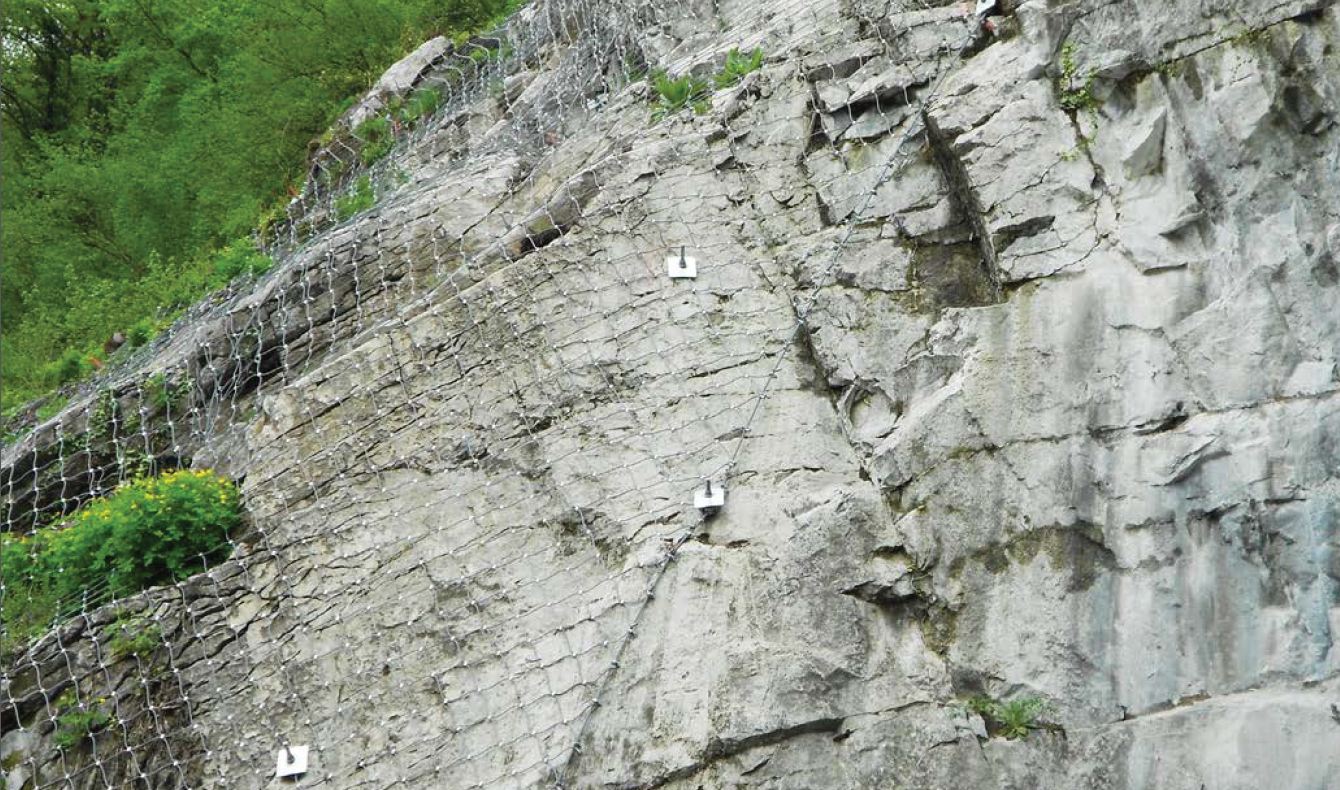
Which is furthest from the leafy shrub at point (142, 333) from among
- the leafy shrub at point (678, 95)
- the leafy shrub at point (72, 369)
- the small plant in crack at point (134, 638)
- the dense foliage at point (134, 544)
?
the leafy shrub at point (678, 95)

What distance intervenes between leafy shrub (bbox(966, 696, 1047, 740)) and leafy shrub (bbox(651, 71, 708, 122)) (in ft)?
12.9

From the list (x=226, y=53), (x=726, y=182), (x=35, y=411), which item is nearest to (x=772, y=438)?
(x=726, y=182)

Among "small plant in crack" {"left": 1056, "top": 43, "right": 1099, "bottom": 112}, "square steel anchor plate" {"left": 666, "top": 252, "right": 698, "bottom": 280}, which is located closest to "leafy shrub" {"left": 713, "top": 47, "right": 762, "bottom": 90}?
"square steel anchor plate" {"left": 666, "top": 252, "right": 698, "bottom": 280}

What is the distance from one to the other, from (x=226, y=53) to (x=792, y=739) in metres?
15.1

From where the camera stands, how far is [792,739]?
5102 millimetres

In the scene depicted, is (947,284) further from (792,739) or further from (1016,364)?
(792,739)

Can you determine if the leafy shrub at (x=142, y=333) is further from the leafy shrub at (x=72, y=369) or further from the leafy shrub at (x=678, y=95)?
the leafy shrub at (x=678, y=95)

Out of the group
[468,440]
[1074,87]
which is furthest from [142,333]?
[1074,87]

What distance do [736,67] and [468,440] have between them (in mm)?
2940

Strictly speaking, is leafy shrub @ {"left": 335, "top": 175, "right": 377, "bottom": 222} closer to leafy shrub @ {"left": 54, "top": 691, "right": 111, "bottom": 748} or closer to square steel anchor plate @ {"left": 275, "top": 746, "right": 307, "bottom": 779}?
leafy shrub @ {"left": 54, "top": 691, "right": 111, "bottom": 748}

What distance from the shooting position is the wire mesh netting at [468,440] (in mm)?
5695

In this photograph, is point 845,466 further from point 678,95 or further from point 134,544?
point 134,544

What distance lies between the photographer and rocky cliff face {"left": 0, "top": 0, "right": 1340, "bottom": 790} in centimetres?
504

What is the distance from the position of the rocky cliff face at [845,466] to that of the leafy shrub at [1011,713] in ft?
0.07
